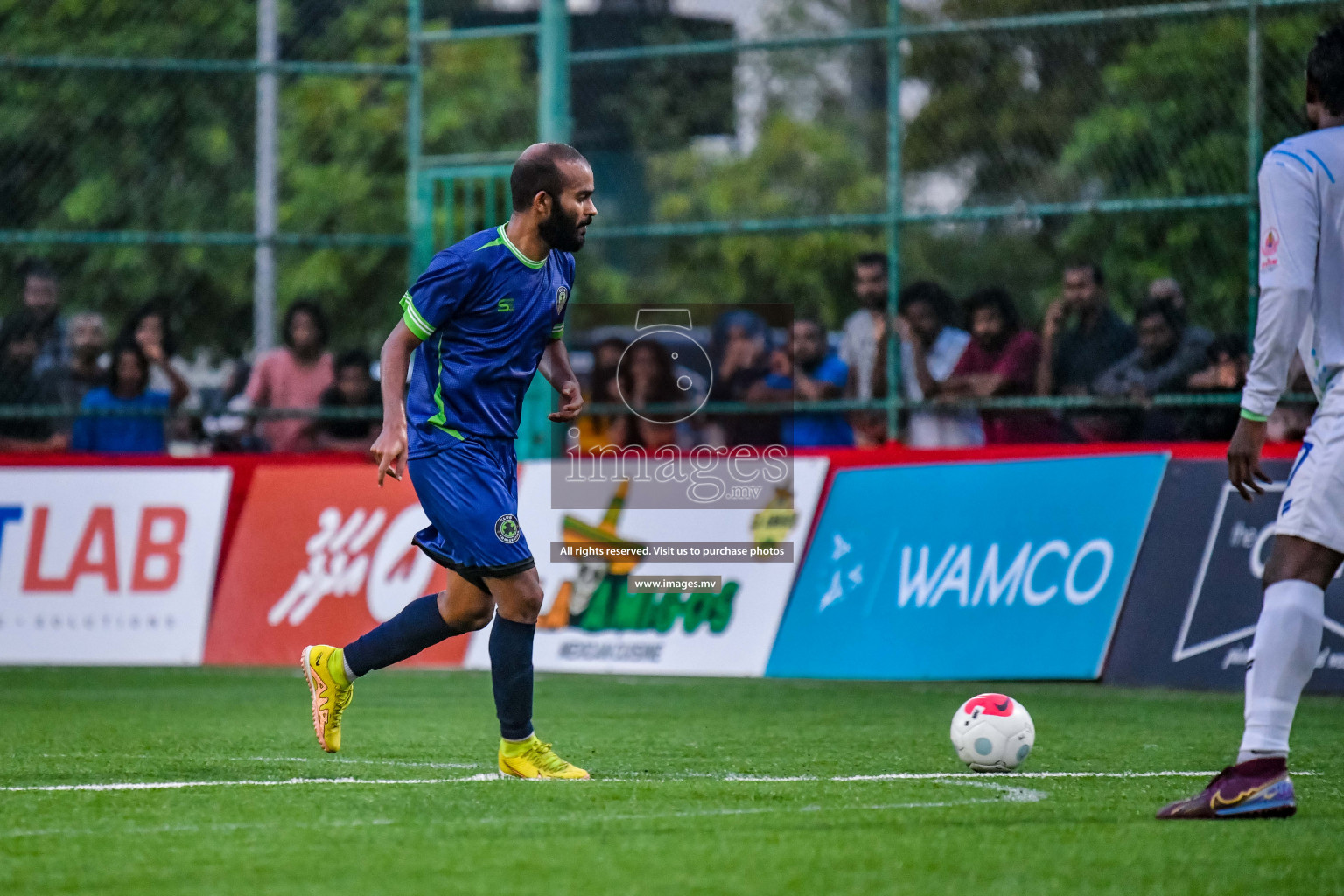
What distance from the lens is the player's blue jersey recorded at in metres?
6.44

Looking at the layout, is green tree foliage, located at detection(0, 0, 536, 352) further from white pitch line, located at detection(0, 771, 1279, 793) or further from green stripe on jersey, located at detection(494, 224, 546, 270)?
white pitch line, located at detection(0, 771, 1279, 793)

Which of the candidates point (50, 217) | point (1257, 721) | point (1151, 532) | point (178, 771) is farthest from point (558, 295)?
point (50, 217)

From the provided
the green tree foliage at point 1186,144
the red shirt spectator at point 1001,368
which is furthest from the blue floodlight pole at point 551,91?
the green tree foliage at point 1186,144

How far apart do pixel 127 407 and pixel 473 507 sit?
7.30m

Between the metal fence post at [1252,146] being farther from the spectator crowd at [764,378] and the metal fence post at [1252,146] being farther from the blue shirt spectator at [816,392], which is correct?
the blue shirt spectator at [816,392]

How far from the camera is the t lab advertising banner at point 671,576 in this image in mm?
11523

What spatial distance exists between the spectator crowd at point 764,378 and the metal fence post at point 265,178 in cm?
46

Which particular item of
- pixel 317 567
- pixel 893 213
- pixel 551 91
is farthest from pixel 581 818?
pixel 551 91

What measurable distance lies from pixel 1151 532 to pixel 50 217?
8.67 metres

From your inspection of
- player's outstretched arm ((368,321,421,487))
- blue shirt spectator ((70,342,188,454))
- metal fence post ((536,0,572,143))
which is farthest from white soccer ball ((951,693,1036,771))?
metal fence post ((536,0,572,143))

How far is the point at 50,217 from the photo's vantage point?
14703 mm

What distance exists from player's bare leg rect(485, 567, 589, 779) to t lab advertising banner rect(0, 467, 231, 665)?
20.8ft

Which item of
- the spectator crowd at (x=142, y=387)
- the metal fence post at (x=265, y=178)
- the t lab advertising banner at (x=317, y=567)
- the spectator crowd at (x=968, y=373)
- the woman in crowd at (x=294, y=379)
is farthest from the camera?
the metal fence post at (x=265, y=178)

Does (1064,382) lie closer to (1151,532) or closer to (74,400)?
(1151,532)
